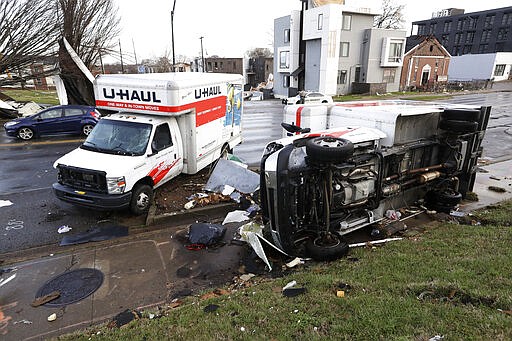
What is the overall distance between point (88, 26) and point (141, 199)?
24.1 m

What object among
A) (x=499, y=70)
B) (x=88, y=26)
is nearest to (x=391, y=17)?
(x=499, y=70)

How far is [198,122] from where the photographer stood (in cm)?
945

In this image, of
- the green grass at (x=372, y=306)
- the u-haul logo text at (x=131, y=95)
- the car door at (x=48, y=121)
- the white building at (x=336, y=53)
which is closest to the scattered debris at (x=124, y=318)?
the green grass at (x=372, y=306)

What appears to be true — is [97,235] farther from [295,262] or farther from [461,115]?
[461,115]

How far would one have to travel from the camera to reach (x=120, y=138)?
26.7 ft

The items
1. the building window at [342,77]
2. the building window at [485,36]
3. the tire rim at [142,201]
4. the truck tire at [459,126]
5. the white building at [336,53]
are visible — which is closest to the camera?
the truck tire at [459,126]

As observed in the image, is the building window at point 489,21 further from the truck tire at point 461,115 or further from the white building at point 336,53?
the truck tire at point 461,115

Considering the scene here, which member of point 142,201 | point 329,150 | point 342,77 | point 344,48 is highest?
point 344,48

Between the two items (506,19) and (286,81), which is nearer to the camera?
(286,81)

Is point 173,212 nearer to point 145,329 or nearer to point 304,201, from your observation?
point 304,201

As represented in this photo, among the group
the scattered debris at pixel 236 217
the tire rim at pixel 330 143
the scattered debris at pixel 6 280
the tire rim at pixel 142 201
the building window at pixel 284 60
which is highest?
the building window at pixel 284 60

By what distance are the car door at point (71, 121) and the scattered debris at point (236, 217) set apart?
12.1 metres

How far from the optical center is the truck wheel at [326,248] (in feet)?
18.5

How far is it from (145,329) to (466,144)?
808 cm
